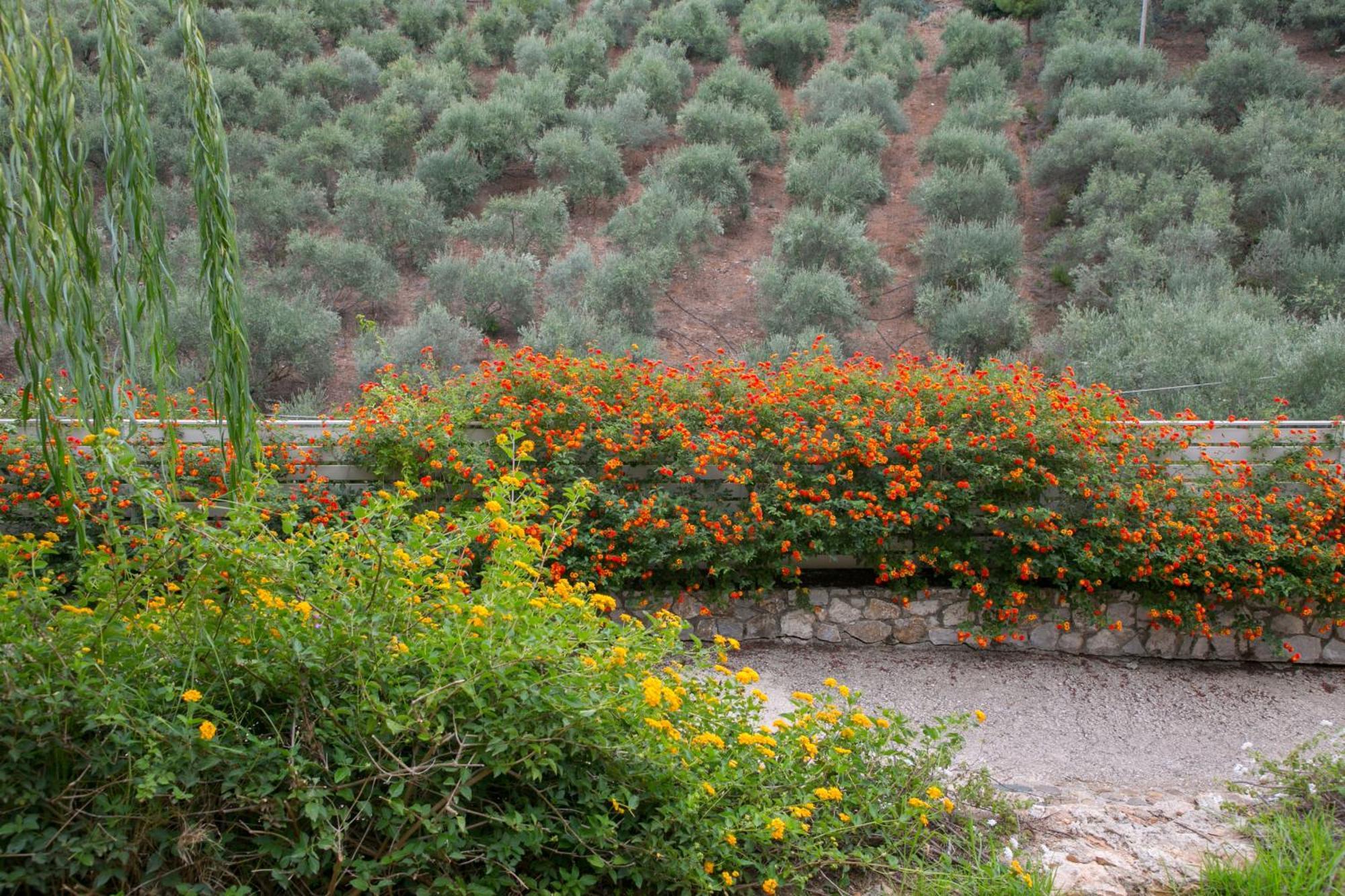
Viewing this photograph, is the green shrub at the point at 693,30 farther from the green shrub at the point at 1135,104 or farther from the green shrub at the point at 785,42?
the green shrub at the point at 1135,104

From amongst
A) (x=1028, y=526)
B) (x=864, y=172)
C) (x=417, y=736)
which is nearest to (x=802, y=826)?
(x=417, y=736)

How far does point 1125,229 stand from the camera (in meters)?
11.9

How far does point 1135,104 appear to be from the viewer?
14.5 m

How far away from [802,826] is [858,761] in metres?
0.54

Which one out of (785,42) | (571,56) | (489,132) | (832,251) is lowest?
(832,251)

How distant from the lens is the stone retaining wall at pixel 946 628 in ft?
19.7

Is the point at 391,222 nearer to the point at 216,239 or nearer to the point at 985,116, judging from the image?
the point at 985,116

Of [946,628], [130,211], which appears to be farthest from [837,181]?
[130,211]

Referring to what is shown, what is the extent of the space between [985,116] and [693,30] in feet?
17.1

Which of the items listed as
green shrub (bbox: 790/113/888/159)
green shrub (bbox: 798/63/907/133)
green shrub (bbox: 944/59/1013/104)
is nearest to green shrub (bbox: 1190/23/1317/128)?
green shrub (bbox: 944/59/1013/104)

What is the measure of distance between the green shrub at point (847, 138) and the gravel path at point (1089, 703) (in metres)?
10.1

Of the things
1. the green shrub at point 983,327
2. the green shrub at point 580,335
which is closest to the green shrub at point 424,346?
the green shrub at point 580,335

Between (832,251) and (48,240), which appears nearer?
(48,240)

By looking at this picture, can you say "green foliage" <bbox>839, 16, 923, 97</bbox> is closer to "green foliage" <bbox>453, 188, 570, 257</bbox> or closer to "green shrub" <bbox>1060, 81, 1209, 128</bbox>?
"green shrub" <bbox>1060, 81, 1209, 128</bbox>
